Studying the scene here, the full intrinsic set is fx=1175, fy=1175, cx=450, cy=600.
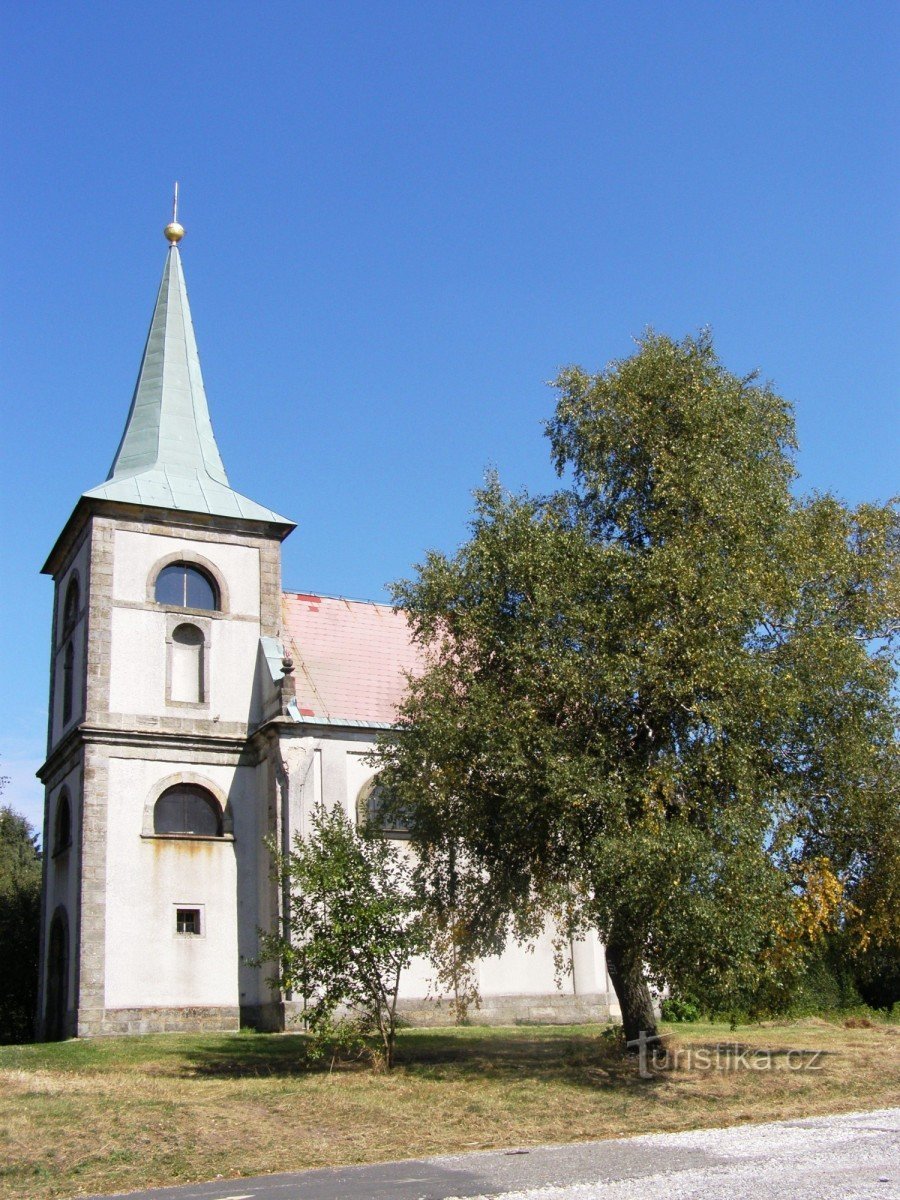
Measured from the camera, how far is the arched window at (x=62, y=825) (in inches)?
1103

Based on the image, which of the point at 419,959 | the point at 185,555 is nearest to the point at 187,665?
the point at 185,555

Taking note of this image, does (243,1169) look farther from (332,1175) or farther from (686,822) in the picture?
(686,822)

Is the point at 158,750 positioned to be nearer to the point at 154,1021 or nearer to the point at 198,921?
the point at 198,921

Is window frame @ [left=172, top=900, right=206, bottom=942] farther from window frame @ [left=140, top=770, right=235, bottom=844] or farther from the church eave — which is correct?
the church eave

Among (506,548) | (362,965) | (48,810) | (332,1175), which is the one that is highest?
(506,548)

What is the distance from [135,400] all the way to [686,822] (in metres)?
21.7

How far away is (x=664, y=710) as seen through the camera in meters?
17.1

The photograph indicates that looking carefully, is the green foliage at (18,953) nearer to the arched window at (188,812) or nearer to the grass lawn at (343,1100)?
the arched window at (188,812)

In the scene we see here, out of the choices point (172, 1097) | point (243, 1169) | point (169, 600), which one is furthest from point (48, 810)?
point (243, 1169)

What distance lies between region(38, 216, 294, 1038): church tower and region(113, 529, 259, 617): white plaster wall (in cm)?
4

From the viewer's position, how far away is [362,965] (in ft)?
58.8

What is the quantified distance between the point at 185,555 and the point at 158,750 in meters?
5.02

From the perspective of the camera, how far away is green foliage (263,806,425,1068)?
17688 mm

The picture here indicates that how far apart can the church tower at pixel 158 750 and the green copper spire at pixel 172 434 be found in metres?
0.08
